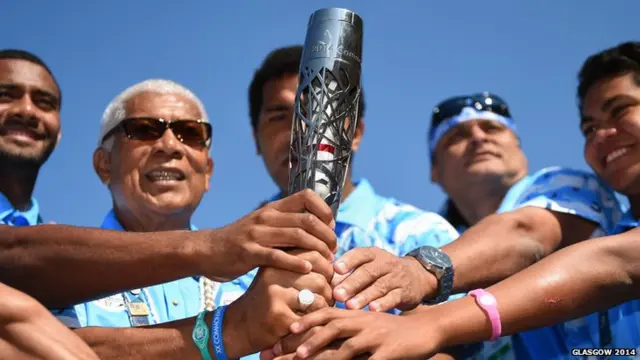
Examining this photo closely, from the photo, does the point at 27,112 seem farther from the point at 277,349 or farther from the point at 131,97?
the point at 277,349

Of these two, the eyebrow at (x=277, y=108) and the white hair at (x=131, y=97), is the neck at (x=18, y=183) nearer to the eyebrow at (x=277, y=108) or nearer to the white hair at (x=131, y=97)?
the white hair at (x=131, y=97)

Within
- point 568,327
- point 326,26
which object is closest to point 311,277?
point 326,26

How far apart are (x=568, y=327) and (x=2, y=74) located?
3.93 m

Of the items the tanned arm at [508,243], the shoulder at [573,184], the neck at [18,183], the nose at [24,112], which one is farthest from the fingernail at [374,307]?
the nose at [24,112]

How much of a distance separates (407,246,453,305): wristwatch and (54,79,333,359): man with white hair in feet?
1.91

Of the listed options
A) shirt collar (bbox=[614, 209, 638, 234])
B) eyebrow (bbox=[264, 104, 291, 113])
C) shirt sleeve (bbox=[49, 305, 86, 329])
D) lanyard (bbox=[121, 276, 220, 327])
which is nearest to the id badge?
lanyard (bbox=[121, 276, 220, 327])

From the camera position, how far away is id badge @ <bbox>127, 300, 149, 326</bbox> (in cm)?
374

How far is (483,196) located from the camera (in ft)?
20.3

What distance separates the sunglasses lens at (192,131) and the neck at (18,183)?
139cm

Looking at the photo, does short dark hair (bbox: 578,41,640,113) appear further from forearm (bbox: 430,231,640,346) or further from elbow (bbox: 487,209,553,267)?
forearm (bbox: 430,231,640,346)

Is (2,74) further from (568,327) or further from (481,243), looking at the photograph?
(568,327)

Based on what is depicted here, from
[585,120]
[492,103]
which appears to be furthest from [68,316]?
[492,103]

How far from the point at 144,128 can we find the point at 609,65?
2461 mm

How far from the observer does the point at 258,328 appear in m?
3.10
